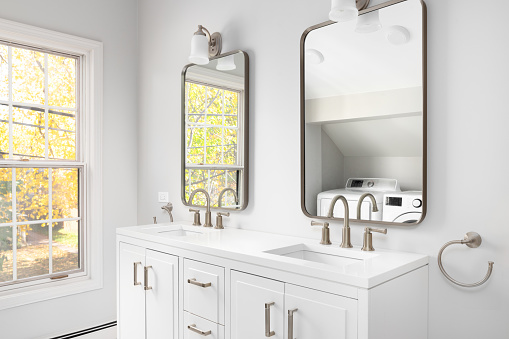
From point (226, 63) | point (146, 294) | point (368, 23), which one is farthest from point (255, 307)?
point (226, 63)

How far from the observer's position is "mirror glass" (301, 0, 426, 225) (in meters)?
1.80

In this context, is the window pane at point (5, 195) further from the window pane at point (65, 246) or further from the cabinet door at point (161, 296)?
the cabinet door at point (161, 296)

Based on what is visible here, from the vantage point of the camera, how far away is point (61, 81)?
3.05 m

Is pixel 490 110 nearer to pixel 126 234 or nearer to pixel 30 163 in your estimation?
pixel 126 234

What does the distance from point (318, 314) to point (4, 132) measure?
2419mm

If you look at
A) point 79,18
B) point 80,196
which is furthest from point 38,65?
point 80,196

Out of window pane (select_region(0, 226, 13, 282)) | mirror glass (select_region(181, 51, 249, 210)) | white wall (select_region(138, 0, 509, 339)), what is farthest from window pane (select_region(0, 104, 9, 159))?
white wall (select_region(138, 0, 509, 339))

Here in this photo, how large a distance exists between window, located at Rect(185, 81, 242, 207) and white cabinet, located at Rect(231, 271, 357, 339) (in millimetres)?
884

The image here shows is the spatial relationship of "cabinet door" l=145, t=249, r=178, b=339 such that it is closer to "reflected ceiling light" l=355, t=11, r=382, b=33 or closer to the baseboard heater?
the baseboard heater

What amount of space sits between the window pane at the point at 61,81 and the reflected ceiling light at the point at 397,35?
91.7 inches

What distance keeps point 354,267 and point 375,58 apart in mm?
965

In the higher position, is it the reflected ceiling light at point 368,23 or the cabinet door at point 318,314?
the reflected ceiling light at point 368,23

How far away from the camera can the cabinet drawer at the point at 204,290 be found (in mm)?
1900

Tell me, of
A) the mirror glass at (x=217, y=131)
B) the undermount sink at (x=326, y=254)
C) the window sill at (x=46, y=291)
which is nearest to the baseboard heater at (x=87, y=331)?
the window sill at (x=46, y=291)
